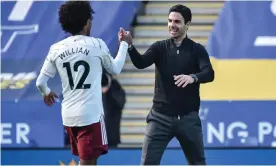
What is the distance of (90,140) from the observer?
827 centimetres

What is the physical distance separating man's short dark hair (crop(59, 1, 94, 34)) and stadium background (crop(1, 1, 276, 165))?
339 cm

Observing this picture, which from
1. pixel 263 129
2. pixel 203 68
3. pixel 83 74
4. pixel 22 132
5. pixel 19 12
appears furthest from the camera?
pixel 19 12

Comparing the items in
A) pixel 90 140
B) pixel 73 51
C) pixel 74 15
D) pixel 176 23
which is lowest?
pixel 90 140

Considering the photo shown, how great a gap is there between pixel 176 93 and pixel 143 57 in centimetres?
41

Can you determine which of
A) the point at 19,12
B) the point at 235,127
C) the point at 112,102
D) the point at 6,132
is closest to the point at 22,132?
the point at 6,132

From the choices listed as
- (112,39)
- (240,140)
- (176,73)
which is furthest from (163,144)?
(112,39)

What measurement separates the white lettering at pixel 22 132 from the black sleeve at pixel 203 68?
14.0 feet

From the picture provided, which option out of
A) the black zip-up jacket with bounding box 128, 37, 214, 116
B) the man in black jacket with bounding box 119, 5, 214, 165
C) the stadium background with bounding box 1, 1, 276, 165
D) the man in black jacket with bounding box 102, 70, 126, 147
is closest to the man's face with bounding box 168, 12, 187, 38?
the man in black jacket with bounding box 119, 5, 214, 165

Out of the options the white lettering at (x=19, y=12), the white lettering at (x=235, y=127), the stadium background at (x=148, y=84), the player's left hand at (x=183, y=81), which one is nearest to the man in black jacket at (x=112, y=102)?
the stadium background at (x=148, y=84)

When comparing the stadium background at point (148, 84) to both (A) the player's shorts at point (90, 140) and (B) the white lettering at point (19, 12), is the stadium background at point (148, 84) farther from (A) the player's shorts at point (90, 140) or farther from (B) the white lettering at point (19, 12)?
(A) the player's shorts at point (90, 140)

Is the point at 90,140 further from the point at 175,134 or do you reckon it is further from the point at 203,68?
the point at 203,68

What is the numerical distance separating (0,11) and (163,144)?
5.01 metres

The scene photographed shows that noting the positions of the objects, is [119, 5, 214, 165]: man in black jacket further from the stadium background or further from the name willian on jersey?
the stadium background

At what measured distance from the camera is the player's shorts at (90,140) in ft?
27.1
